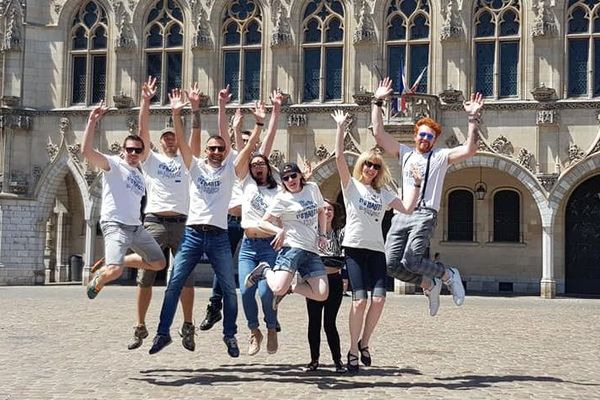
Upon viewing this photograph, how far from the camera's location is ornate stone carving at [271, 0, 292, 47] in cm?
2928

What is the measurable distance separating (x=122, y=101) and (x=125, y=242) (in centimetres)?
2216

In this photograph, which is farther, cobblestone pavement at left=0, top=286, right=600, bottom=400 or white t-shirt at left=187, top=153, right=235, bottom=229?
white t-shirt at left=187, top=153, right=235, bottom=229

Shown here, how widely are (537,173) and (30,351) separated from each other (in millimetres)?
19511

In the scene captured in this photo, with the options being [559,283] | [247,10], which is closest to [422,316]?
[559,283]

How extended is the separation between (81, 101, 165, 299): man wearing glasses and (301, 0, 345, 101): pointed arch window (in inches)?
790

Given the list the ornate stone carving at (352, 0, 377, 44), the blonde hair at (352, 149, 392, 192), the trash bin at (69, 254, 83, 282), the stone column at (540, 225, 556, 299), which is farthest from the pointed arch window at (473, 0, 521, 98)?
the blonde hair at (352, 149, 392, 192)

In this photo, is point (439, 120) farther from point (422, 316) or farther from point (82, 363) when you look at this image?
point (82, 363)

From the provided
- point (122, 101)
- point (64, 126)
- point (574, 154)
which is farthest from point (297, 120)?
point (574, 154)

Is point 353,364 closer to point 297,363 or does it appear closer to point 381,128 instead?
point 297,363

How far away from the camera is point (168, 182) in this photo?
32.3 feet

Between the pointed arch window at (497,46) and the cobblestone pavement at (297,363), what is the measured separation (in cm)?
1205

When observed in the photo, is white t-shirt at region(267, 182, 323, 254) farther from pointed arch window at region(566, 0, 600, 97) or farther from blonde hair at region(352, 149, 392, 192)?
pointed arch window at region(566, 0, 600, 97)

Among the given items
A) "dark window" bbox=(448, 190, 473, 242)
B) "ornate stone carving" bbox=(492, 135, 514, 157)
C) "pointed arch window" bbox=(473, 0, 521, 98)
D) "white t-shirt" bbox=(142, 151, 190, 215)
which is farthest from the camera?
"dark window" bbox=(448, 190, 473, 242)

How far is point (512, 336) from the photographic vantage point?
45.7ft
